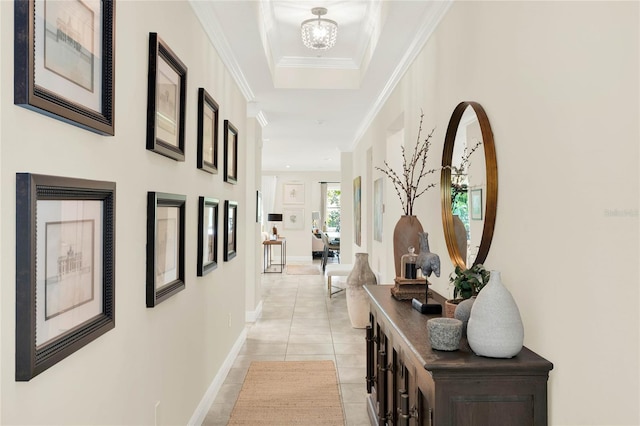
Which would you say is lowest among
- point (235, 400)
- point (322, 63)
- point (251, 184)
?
point (235, 400)

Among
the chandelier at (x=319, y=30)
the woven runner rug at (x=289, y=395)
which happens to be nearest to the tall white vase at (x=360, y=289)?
the woven runner rug at (x=289, y=395)

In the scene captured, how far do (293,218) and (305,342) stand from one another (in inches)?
369

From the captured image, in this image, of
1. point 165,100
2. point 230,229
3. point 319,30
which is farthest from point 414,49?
point 230,229

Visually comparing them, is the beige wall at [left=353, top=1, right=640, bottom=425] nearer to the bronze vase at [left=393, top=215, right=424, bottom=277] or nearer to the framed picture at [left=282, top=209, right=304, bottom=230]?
the bronze vase at [left=393, top=215, right=424, bottom=277]

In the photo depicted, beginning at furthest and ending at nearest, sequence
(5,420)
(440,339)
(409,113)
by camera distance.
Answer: (409,113)
(440,339)
(5,420)

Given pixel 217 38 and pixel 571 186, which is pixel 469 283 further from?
pixel 217 38

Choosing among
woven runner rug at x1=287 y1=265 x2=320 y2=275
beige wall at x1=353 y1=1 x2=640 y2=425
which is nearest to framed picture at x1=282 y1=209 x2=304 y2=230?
woven runner rug at x1=287 y1=265 x2=320 y2=275

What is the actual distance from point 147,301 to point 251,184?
377 centimetres

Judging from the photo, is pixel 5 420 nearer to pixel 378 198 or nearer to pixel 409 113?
pixel 409 113

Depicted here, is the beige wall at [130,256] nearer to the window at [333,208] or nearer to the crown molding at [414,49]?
the crown molding at [414,49]

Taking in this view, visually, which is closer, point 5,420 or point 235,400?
point 5,420

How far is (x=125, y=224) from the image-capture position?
68.7 inches

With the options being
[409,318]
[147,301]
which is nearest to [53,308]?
[147,301]

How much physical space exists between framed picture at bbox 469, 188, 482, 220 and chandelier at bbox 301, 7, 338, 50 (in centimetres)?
186
